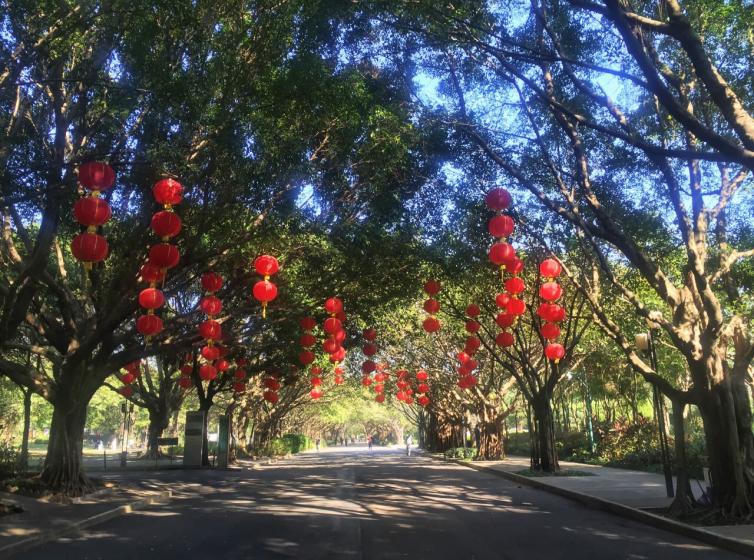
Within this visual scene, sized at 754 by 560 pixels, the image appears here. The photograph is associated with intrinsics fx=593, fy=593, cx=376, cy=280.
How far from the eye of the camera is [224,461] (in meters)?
25.4

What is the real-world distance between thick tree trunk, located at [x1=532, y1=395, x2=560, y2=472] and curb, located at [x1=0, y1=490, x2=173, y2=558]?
11683mm

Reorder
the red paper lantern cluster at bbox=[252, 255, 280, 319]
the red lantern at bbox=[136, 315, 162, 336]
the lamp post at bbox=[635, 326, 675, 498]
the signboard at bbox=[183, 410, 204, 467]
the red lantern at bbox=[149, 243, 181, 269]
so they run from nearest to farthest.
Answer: the red lantern at bbox=[149, 243, 181, 269], the red paper lantern cluster at bbox=[252, 255, 280, 319], the red lantern at bbox=[136, 315, 162, 336], the lamp post at bbox=[635, 326, 675, 498], the signboard at bbox=[183, 410, 204, 467]

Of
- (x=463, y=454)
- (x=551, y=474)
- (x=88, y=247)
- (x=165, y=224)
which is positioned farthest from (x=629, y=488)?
(x=463, y=454)

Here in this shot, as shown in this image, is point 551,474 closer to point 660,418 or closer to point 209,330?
point 660,418

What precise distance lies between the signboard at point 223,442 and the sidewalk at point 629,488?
13.7 meters

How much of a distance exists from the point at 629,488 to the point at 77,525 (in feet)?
39.1

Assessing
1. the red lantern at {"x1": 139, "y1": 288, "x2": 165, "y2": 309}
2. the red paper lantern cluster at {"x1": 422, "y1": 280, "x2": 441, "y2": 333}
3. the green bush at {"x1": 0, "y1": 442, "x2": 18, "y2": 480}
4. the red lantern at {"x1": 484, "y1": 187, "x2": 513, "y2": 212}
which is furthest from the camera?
the green bush at {"x1": 0, "y1": 442, "x2": 18, "y2": 480}

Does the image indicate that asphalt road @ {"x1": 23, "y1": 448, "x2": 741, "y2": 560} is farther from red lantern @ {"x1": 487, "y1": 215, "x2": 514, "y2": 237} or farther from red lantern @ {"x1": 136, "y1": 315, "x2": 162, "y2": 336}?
red lantern @ {"x1": 487, "y1": 215, "x2": 514, "y2": 237}

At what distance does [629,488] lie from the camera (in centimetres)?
1426

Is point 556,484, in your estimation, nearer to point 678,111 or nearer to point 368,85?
point 368,85

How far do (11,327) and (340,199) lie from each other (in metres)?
6.61

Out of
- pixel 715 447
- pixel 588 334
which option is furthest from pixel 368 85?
pixel 588 334

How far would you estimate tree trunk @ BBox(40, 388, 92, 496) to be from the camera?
43.8 ft

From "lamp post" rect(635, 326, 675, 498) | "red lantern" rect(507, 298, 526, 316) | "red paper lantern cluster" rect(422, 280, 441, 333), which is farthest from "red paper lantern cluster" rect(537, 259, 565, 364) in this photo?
"red paper lantern cluster" rect(422, 280, 441, 333)
